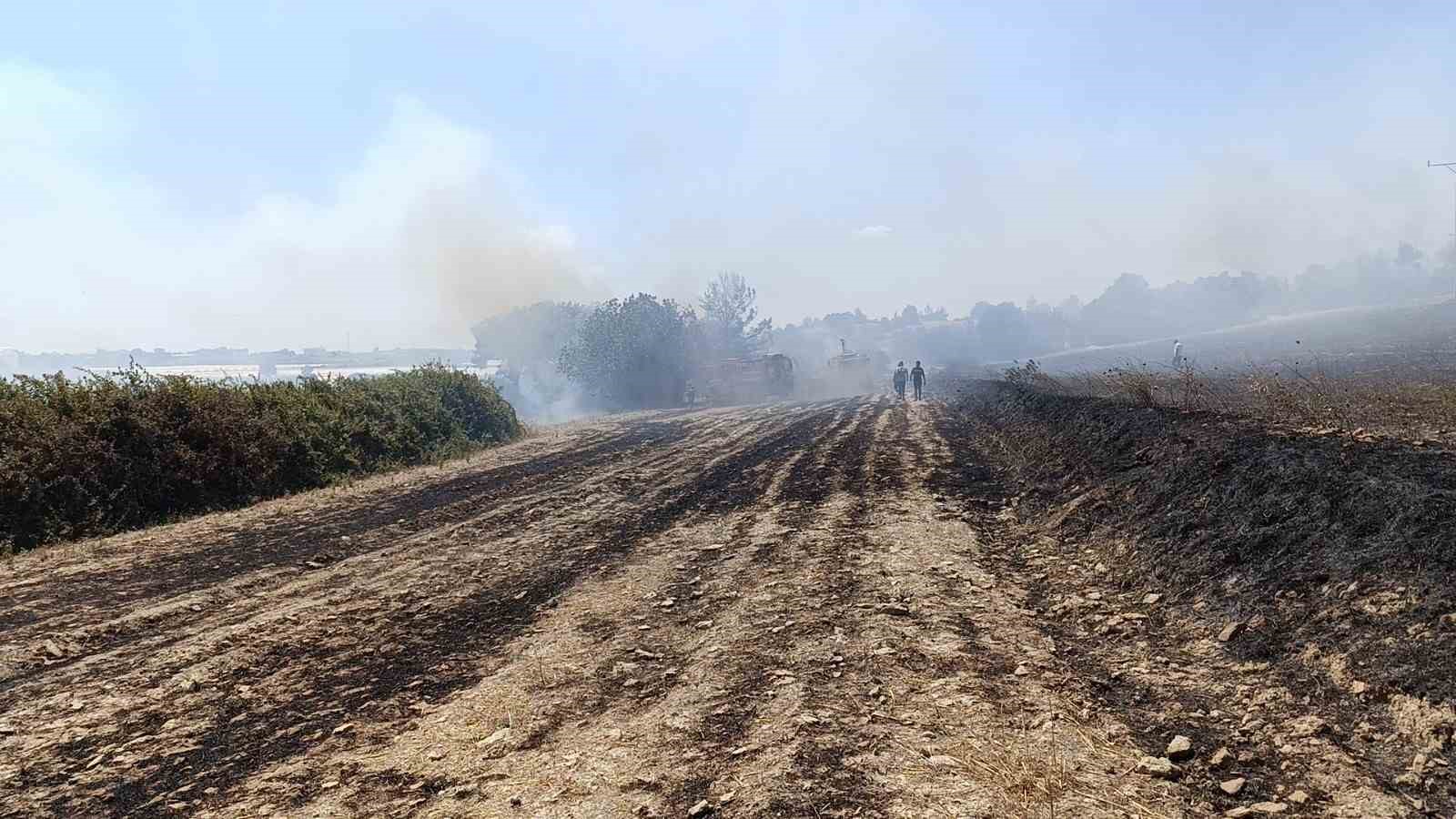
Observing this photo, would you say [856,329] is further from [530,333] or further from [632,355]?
[632,355]

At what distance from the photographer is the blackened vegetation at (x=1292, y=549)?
3.79m

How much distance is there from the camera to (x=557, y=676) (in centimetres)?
472

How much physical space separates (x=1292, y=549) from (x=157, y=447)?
14.2 metres

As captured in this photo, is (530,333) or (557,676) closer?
(557,676)

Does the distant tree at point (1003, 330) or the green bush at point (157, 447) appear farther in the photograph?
the distant tree at point (1003, 330)

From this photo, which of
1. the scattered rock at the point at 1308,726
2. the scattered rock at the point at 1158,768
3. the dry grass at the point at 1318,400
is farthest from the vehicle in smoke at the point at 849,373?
the scattered rock at the point at 1158,768

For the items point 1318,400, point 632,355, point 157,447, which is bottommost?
point 1318,400

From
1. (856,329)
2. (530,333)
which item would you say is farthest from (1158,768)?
(856,329)

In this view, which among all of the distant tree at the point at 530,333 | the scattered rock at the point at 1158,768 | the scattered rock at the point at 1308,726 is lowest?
the scattered rock at the point at 1308,726

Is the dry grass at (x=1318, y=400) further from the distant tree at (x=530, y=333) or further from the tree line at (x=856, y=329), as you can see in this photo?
the distant tree at (x=530, y=333)

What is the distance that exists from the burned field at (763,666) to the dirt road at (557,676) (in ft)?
0.08

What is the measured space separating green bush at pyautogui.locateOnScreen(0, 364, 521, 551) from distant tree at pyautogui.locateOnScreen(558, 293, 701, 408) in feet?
100

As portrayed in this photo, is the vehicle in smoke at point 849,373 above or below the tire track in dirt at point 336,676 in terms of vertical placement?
above

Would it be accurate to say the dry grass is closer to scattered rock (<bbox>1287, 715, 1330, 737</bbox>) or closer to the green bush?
scattered rock (<bbox>1287, 715, 1330, 737</bbox>)
